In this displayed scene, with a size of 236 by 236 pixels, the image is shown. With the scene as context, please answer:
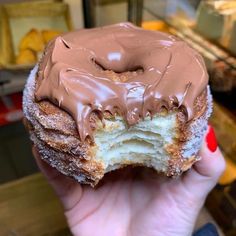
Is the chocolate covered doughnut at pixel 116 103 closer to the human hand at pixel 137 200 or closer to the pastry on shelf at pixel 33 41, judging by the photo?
the human hand at pixel 137 200

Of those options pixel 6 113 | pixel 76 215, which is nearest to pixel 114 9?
pixel 6 113

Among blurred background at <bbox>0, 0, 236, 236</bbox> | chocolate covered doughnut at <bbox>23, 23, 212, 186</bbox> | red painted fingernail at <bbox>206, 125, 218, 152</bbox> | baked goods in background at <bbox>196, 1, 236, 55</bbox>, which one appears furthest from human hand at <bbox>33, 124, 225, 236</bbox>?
baked goods in background at <bbox>196, 1, 236, 55</bbox>

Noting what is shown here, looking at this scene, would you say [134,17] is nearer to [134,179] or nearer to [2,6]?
[2,6]

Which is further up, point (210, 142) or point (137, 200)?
point (210, 142)

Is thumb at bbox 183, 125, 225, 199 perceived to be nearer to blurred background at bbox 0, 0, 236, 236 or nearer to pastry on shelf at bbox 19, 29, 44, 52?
blurred background at bbox 0, 0, 236, 236

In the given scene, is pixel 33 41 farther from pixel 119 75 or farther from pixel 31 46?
pixel 119 75

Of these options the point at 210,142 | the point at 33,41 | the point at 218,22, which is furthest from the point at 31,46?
the point at 210,142
